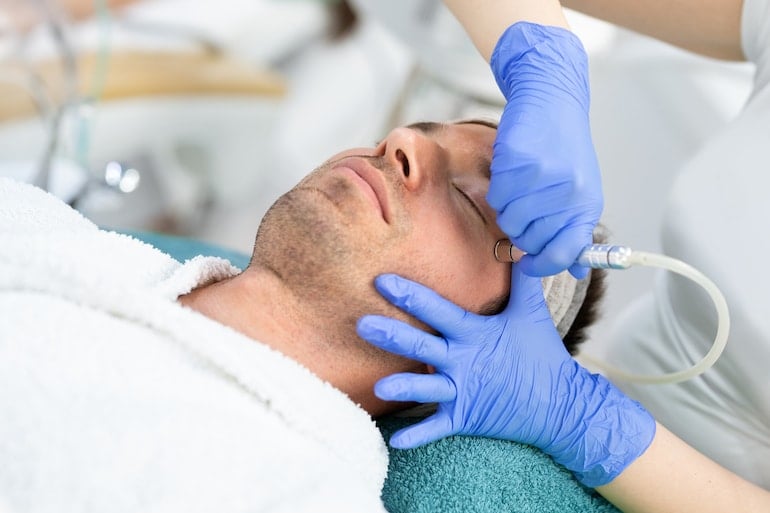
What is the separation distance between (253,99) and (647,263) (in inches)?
72.1

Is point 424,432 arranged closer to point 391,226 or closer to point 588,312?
point 391,226

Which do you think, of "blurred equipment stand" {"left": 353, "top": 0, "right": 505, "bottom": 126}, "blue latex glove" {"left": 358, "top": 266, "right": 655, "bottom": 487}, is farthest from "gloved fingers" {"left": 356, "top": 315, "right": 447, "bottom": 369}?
"blurred equipment stand" {"left": 353, "top": 0, "right": 505, "bottom": 126}

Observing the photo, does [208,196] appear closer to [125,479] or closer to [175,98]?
[175,98]

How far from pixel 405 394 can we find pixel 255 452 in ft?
0.65

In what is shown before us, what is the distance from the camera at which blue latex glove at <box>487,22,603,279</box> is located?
1051mm

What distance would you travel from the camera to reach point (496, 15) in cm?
129

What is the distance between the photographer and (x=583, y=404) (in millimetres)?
1122

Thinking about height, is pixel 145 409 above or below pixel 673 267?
below

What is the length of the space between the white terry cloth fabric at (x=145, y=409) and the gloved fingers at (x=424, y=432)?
0.13 feet

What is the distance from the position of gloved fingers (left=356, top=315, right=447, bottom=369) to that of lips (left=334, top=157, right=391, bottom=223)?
0.14 meters

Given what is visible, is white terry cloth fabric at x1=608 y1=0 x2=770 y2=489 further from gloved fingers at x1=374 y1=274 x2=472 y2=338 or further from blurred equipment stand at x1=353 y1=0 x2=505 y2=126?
blurred equipment stand at x1=353 y1=0 x2=505 y2=126

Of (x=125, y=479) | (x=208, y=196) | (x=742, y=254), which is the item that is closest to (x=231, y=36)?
(x=208, y=196)

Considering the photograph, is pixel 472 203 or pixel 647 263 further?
pixel 472 203

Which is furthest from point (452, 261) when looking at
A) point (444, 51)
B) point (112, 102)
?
point (112, 102)
